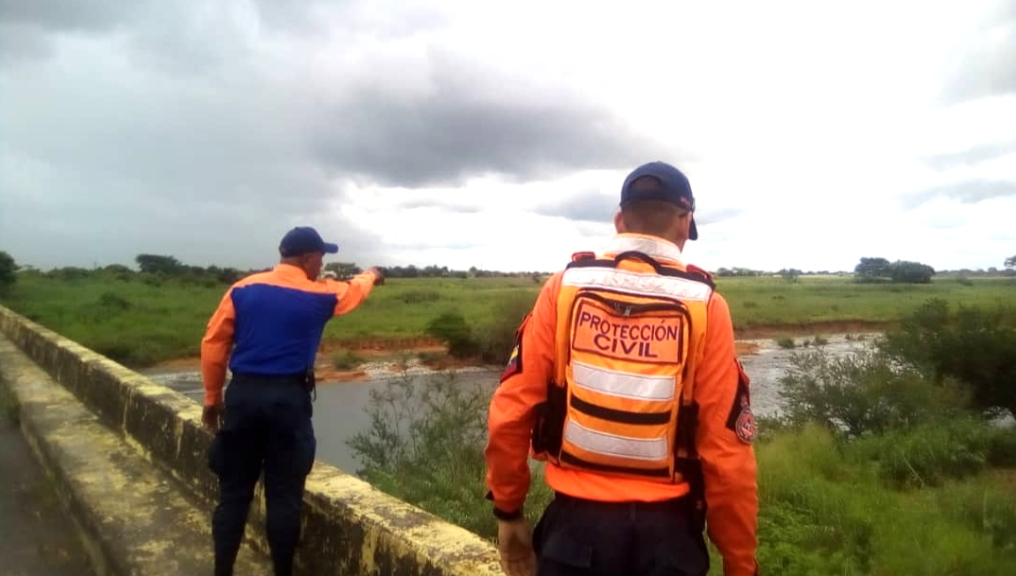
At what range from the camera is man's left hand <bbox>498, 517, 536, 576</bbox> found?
6.79 ft

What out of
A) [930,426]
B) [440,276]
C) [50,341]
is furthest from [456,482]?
[440,276]

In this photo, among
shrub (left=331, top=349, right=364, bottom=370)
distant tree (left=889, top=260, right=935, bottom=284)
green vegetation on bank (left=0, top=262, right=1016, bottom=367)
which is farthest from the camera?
distant tree (left=889, top=260, right=935, bottom=284)

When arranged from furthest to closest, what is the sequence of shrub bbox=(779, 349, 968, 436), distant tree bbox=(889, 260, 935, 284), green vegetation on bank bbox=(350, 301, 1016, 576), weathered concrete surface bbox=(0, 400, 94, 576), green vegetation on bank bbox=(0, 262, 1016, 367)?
distant tree bbox=(889, 260, 935, 284) < green vegetation on bank bbox=(0, 262, 1016, 367) < shrub bbox=(779, 349, 968, 436) < green vegetation on bank bbox=(350, 301, 1016, 576) < weathered concrete surface bbox=(0, 400, 94, 576)

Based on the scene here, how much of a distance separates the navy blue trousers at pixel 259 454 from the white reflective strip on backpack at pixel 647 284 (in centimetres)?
193

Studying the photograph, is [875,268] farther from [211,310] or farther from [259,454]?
[259,454]

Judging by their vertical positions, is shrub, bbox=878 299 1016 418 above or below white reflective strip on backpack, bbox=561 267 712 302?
below

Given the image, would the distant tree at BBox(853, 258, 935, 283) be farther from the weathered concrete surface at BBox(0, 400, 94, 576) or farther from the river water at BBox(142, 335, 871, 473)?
the weathered concrete surface at BBox(0, 400, 94, 576)

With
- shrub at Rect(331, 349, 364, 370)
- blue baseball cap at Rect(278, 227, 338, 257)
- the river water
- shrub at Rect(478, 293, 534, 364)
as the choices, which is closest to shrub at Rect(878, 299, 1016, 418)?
the river water

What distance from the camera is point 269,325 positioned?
3477 millimetres

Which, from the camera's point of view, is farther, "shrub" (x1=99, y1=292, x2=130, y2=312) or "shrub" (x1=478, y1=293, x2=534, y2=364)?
"shrub" (x1=99, y1=292, x2=130, y2=312)

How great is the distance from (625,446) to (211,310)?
149 ft

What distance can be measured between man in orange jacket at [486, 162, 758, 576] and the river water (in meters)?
9.88

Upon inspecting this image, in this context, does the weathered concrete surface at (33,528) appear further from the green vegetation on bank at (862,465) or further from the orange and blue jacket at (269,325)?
the green vegetation on bank at (862,465)

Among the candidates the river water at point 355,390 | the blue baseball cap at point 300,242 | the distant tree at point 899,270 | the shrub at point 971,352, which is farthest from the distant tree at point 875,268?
the blue baseball cap at point 300,242
